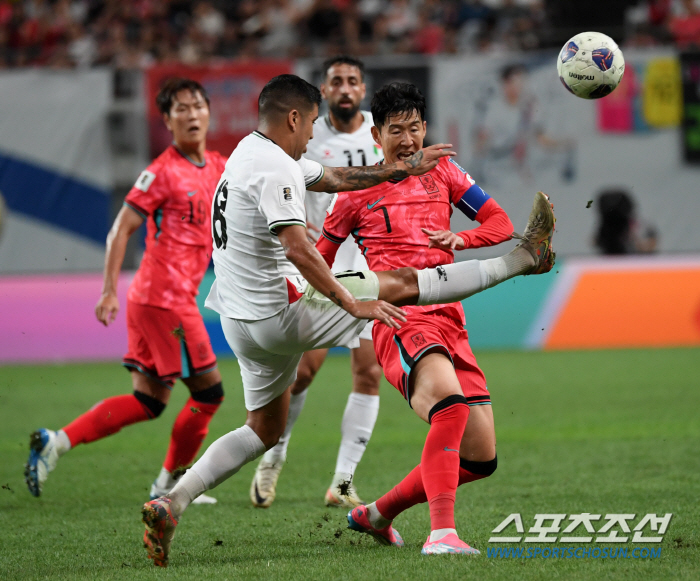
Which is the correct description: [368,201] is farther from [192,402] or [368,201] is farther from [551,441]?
[551,441]

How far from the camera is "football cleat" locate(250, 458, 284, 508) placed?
18.3 ft

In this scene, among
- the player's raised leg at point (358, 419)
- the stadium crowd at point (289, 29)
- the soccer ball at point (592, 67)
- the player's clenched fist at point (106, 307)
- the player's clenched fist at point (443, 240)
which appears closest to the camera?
the player's clenched fist at point (443, 240)

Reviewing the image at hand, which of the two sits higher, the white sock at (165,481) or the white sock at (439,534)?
the white sock at (439,534)

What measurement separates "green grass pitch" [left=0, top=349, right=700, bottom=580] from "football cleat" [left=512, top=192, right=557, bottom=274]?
4.36 feet

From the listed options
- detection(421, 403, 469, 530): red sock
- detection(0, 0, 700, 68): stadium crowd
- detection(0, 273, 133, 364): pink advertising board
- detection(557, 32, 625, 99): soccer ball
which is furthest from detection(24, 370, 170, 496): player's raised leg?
detection(0, 0, 700, 68): stadium crowd

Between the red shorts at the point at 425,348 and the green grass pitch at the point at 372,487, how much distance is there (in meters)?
0.71

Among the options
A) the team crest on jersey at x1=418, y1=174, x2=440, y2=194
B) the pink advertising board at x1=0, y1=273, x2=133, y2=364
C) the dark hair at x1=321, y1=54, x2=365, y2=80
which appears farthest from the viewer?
the pink advertising board at x1=0, y1=273, x2=133, y2=364

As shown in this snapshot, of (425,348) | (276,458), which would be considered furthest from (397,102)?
(276,458)

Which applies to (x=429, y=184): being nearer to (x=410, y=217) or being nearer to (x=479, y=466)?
(x=410, y=217)

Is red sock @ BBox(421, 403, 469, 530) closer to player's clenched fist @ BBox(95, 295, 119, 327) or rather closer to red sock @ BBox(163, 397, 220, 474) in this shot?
red sock @ BBox(163, 397, 220, 474)

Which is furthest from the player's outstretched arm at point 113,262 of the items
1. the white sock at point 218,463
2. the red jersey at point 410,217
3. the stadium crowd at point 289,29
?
the stadium crowd at point 289,29

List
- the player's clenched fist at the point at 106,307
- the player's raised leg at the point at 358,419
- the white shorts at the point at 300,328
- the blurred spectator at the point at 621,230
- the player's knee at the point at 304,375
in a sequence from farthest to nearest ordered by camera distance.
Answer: the blurred spectator at the point at 621,230 → the player's knee at the point at 304,375 → the player's clenched fist at the point at 106,307 → the player's raised leg at the point at 358,419 → the white shorts at the point at 300,328

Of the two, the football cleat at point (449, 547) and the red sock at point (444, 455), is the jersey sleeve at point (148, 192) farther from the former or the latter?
the football cleat at point (449, 547)

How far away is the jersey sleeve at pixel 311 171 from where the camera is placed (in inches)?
174
